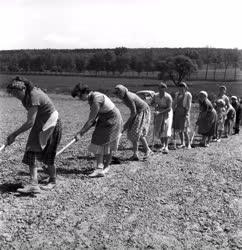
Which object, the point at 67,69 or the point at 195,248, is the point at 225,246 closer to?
the point at 195,248

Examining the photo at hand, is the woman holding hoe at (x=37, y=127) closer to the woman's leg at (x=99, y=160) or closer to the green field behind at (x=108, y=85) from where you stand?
the woman's leg at (x=99, y=160)

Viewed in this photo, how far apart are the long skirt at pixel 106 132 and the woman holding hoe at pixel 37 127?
1.22 meters

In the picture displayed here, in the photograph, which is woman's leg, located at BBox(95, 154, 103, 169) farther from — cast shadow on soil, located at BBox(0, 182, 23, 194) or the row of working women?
cast shadow on soil, located at BBox(0, 182, 23, 194)

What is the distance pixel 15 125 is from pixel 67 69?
93.9 m

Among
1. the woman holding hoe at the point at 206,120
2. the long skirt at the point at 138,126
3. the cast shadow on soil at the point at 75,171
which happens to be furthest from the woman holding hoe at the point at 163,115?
the cast shadow on soil at the point at 75,171

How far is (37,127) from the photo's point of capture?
267 inches

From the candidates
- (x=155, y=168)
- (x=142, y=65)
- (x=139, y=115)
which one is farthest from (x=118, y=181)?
(x=142, y=65)

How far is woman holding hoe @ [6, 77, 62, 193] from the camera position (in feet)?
21.1

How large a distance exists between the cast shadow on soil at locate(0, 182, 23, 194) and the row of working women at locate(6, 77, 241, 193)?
1.03ft

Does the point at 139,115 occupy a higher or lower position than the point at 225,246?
higher

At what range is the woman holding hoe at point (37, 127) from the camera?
6441 mm

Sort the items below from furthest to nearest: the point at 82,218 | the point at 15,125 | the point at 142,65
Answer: the point at 142,65 < the point at 15,125 < the point at 82,218

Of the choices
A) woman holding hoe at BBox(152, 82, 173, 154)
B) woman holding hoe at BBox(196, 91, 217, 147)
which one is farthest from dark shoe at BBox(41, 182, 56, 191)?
woman holding hoe at BBox(196, 91, 217, 147)

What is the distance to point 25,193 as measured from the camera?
22.8 ft
